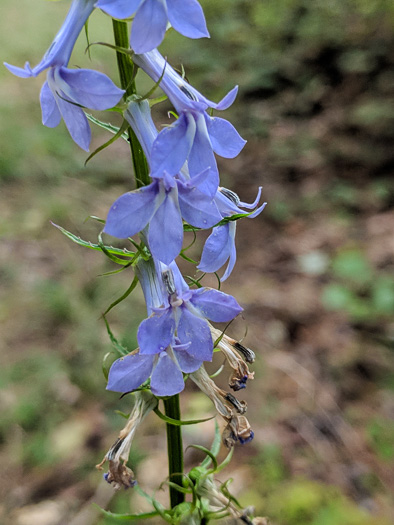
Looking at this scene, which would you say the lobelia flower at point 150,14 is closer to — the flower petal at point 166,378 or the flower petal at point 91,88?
the flower petal at point 91,88

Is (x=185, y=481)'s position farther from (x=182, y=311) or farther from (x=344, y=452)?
(x=344, y=452)

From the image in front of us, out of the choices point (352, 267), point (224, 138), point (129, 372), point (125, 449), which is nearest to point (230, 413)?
point (125, 449)

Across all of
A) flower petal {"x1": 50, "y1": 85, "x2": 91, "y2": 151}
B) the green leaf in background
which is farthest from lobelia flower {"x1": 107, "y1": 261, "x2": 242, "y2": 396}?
the green leaf in background

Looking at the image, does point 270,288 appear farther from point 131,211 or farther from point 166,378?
point 131,211

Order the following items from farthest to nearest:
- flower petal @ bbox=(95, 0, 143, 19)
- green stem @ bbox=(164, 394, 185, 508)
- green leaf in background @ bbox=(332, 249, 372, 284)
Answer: green leaf in background @ bbox=(332, 249, 372, 284), green stem @ bbox=(164, 394, 185, 508), flower petal @ bbox=(95, 0, 143, 19)

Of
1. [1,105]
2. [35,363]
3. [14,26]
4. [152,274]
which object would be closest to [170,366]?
[152,274]

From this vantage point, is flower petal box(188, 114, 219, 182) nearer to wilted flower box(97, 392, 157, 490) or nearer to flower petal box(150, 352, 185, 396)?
flower petal box(150, 352, 185, 396)
